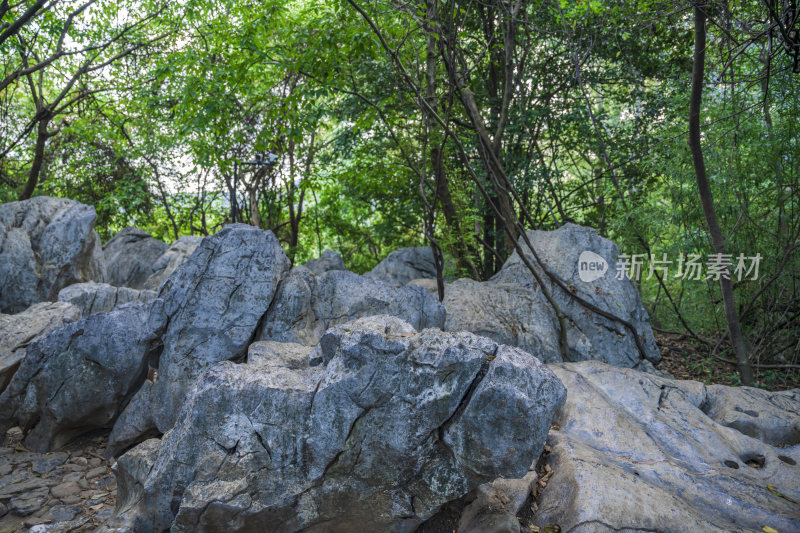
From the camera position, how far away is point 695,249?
7.33 metres

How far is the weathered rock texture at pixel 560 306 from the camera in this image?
6.07 meters

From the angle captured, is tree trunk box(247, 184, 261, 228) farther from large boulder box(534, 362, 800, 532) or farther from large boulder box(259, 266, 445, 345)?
large boulder box(534, 362, 800, 532)

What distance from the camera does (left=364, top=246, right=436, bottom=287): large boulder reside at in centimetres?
949

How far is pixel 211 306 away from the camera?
509 cm

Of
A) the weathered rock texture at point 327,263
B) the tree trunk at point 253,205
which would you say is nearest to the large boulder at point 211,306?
the weathered rock texture at point 327,263

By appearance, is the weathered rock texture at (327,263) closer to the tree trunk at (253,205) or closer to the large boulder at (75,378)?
the tree trunk at (253,205)

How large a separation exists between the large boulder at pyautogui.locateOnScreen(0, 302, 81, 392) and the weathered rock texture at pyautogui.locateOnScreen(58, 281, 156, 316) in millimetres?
480

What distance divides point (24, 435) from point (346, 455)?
3.79 meters

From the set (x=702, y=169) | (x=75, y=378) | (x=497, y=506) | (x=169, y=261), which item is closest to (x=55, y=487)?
(x=75, y=378)

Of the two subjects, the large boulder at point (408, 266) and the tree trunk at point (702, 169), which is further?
the large boulder at point (408, 266)

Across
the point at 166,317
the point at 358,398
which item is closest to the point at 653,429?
the point at 358,398

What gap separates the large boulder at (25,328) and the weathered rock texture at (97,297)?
48cm

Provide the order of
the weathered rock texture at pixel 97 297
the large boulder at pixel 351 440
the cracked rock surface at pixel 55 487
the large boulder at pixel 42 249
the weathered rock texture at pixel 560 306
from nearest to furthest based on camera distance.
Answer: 1. the large boulder at pixel 351 440
2. the cracked rock surface at pixel 55 487
3. the weathered rock texture at pixel 560 306
4. the weathered rock texture at pixel 97 297
5. the large boulder at pixel 42 249

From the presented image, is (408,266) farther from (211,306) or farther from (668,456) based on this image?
(668,456)
